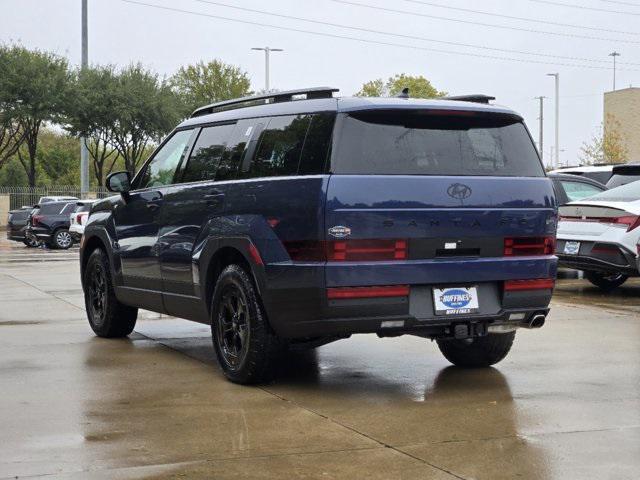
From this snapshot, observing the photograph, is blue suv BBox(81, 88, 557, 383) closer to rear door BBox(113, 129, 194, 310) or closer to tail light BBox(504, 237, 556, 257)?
tail light BBox(504, 237, 556, 257)

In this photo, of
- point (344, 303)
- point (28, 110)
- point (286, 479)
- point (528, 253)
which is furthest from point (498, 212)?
point (28, 110)

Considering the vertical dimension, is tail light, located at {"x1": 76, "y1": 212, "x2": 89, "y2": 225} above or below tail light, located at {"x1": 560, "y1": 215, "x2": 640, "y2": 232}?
below

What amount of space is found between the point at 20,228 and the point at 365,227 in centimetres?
3025

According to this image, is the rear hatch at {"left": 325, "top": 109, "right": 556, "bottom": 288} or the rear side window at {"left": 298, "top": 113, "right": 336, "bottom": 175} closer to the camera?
the rear hatch at {"left": 325, "top": 109, "right": 556, "bottom": 288}

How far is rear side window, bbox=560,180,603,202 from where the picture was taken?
17141 mm

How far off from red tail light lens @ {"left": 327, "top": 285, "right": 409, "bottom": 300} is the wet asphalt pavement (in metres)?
0.71

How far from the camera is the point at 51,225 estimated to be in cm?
3316

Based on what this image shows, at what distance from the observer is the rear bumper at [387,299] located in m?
6.98

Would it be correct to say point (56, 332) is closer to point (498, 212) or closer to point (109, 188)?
point (109, 188)

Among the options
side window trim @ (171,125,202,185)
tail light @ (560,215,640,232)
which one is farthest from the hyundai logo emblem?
tail light @ (560,215,640,232)

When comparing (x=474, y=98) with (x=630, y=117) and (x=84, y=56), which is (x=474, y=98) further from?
(x=630, y=117)

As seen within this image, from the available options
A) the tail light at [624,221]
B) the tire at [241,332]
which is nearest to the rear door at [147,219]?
the tire at [241,332]

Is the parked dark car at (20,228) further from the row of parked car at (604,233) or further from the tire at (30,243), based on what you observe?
the row of parked car at (604,233)

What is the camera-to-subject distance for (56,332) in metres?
10.8
